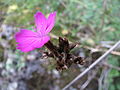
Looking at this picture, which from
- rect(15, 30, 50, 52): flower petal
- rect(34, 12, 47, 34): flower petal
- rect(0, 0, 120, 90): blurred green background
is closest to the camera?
rect(15, 30, 50, 52): flower petal

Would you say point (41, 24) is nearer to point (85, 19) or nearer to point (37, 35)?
point (37, 35)

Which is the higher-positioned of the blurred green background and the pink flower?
the pink flower

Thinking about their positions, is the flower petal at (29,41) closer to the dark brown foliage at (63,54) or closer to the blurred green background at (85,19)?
the dark brown foliage at (63,54)

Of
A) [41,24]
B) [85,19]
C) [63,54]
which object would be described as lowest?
[85,19]

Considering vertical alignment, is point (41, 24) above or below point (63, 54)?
above

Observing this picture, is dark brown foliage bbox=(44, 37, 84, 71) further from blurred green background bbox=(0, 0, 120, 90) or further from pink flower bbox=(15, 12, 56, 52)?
blurred green background bbox=(0, 0, 120, 90)

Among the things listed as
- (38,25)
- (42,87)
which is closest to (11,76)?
(42,87)

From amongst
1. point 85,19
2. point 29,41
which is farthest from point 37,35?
point 85,19

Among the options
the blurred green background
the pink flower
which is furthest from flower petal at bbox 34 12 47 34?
the blurred green background
